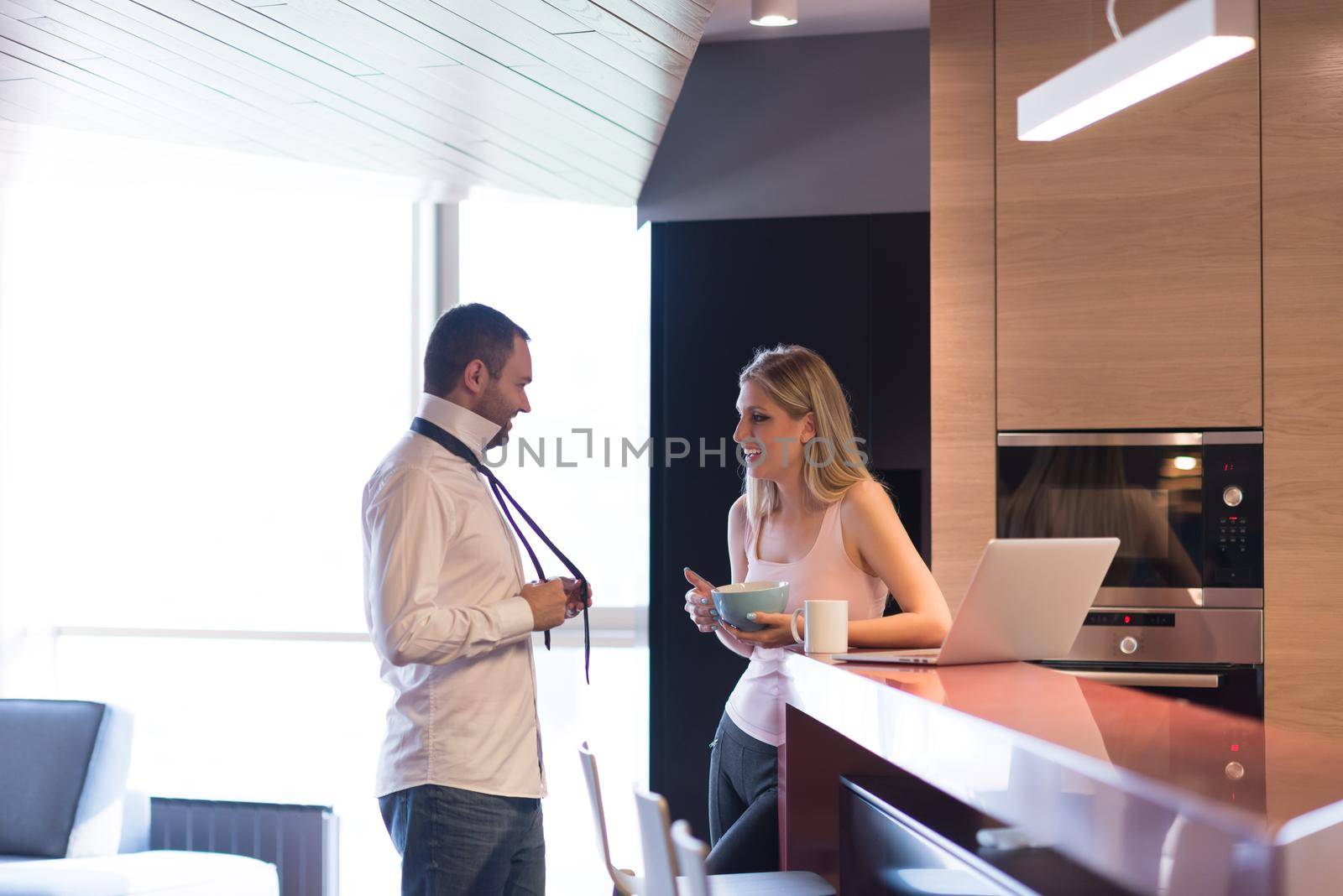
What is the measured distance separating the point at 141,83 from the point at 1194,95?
2715 mm

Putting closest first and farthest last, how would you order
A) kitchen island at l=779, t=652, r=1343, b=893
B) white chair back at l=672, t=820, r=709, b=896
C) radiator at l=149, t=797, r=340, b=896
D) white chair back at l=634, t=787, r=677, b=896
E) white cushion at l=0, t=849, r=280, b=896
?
1. kitchen island at l=779, t=652, r=1343, b=893
2. white chair back at l=672, t=820, r=709, b=896
3. white chair back at l=634, t=787, r=677, b=896
4. white cushion at l=0, t=849, r=280, b=896
5. radiator at l=149, t=797, r=340, b=896

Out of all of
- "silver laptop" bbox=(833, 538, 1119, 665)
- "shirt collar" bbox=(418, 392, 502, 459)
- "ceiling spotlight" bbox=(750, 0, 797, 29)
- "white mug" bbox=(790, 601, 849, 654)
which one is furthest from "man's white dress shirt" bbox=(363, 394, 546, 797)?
"ceiling spotlight" bbox=(750, 0, 797, 29)

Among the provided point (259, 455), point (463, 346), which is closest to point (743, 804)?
point (463, 346)

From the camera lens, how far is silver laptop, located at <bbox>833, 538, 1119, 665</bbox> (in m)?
1.61

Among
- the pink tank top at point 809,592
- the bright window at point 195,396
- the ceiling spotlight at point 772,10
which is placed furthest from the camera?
the bright window at point 195,396

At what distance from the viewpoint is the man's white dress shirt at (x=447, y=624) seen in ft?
6.53

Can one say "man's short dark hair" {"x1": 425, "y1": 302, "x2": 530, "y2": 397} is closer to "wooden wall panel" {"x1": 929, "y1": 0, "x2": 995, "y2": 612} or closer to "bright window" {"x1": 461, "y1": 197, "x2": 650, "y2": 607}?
"wooden wall panel" {"x1": 929, "y1": 0, "x2": 995, "y2": 612}

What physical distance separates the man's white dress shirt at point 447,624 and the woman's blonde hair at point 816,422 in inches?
23.2

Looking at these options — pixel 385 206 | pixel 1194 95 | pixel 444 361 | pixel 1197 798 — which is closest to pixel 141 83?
pixel 444 361

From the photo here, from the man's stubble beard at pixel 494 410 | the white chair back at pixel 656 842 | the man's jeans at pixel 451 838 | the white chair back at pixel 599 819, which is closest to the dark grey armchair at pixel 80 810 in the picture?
the man's jeans at pixel 451 838

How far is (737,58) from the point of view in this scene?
4402mm

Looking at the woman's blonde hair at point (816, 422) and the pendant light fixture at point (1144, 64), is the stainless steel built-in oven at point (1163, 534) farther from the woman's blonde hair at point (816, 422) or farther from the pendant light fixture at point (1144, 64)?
the pendant light fixture at point (1144, 64)

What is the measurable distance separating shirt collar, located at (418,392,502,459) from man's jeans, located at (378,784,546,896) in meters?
0.63

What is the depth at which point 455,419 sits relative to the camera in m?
2.17
